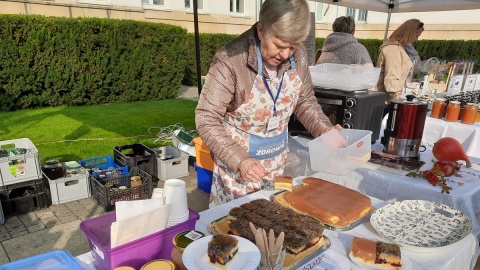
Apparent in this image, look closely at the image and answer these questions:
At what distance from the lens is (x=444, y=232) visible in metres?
1.35

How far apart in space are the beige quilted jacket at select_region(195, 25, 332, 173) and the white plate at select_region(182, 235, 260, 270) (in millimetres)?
559

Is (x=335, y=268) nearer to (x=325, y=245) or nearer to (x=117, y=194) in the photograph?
(x=325, y=245)

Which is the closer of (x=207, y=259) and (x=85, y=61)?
(x=207, y=259)

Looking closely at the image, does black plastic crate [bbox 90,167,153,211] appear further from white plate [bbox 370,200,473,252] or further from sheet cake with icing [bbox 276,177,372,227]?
white plate [bbox 370,200,473,252]

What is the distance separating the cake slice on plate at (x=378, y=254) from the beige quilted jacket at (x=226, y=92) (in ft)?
2.03

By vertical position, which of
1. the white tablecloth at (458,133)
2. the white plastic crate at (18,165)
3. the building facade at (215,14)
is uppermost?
the building facade at (215,14)

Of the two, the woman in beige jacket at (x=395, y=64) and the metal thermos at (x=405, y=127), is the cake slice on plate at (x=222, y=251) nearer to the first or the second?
the metal thermos at (x=405, y=127)

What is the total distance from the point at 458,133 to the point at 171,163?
300cm

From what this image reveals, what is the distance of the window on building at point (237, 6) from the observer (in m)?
14.2

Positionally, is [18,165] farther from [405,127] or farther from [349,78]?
[405,127]

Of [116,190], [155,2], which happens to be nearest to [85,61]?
[116,190]

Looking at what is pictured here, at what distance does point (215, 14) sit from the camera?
13.3 metres

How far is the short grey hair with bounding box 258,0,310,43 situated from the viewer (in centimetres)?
140

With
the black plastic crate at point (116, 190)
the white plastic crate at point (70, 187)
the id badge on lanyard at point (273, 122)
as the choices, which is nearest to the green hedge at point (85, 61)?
the white plastic crate at point (70, 187)
